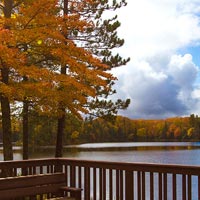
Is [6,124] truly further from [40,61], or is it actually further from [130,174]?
[130,174]

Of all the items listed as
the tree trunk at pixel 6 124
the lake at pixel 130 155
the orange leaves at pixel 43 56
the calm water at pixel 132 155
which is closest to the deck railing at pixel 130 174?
the orange leaves at pixel 43 56

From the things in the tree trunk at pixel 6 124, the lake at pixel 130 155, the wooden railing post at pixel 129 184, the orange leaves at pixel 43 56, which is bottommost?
the lake at pixel 130 155

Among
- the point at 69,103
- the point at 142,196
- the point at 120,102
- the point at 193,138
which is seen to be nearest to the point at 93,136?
the point at 193,138

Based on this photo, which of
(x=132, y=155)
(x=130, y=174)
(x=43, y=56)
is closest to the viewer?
(x=130, y=174)

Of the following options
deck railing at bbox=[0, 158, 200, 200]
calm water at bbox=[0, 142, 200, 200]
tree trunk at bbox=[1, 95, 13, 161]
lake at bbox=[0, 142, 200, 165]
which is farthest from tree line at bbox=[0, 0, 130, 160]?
lake at bbox=[0, 142, 200, 165]

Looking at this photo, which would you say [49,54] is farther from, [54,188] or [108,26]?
[108,26]

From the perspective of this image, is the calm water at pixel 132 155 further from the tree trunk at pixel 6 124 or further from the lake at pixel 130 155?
the tree trunk at pixel 6 124

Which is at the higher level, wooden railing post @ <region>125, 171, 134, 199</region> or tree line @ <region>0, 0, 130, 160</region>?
tree line @ <region>0, 0, 130, 160</region>

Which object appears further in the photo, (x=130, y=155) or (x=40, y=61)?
(x=130, y=155)

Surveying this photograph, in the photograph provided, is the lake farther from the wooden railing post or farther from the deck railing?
the wooden railing post

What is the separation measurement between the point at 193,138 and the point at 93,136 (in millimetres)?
41521

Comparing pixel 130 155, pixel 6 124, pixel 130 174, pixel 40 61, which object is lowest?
pixel 130 155

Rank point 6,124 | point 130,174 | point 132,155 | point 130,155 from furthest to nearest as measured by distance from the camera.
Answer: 1. point 130,155
2. point 132,155
3. point 6,124
4. point 130,174

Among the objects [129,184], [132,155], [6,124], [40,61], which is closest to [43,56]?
[40,61]
